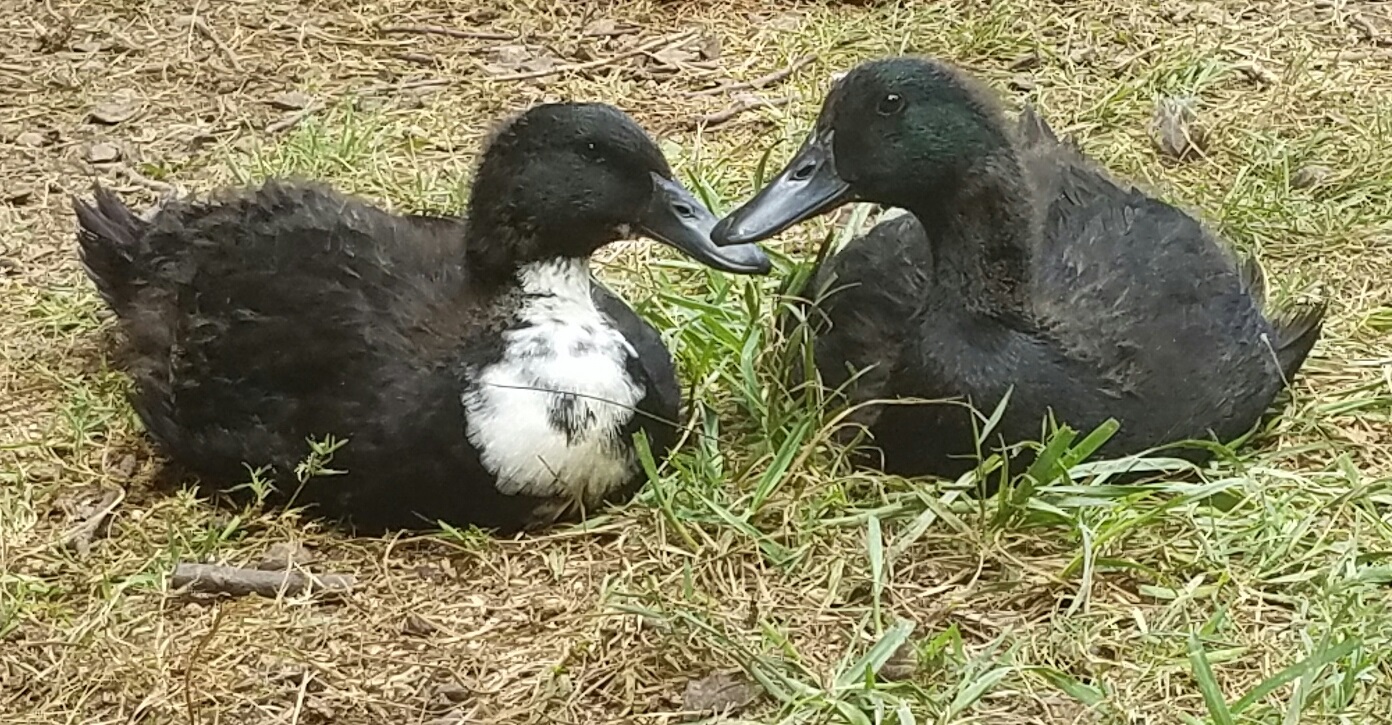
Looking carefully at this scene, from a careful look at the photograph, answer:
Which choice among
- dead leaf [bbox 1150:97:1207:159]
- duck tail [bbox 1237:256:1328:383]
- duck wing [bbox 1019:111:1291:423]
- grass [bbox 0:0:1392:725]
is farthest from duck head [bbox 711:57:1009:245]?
dead leaf [bbox 1150:97:1207:159]

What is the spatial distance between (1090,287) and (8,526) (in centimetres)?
214

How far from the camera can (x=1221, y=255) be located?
12.8ft

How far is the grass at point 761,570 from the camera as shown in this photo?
3.03 metres

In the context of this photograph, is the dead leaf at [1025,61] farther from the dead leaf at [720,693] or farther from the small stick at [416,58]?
the dead leaf at [720,693]

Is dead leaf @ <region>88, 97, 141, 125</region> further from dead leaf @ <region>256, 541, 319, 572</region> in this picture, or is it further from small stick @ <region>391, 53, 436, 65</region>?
dead leaf @ <region>256, 541, 319, 572</region>

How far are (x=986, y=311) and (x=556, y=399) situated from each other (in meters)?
0.83

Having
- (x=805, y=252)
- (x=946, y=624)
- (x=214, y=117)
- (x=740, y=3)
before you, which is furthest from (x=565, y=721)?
(x=740, y=3)

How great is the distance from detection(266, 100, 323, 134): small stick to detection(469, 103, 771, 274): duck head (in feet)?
6.45

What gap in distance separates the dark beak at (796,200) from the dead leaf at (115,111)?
8.20 ft

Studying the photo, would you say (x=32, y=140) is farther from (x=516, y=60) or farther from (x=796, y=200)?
(x=796, y=200)

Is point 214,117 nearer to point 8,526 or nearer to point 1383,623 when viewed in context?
point 8,526

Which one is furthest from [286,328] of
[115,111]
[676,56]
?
[676,56]

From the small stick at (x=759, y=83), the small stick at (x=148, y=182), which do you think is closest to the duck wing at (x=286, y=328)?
the small stick at (x=148, y=182)

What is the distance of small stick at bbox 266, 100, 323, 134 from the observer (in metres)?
5.31
